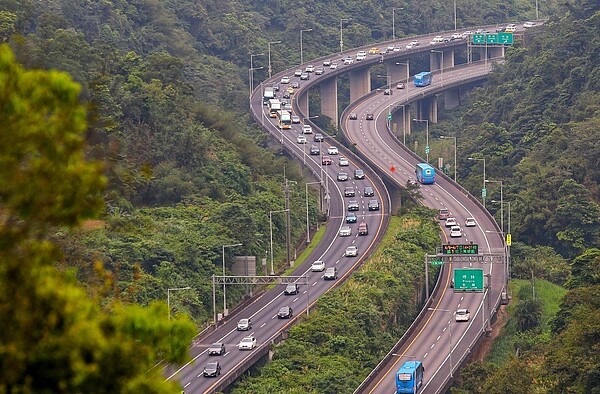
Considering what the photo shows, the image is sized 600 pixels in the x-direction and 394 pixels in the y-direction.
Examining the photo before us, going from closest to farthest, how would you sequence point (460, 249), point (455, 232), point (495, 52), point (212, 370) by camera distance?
point (212, 370) → point (460, 249) → point (455, 232) → point (495, 52)

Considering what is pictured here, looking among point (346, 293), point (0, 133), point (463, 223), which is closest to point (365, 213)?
point (463, 223)

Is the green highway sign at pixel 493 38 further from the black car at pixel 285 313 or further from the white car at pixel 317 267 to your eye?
the black car at pixel 285 313

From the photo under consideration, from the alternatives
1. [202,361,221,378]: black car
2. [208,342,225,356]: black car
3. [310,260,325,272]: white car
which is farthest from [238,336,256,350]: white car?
[310,260,325,272]: white car

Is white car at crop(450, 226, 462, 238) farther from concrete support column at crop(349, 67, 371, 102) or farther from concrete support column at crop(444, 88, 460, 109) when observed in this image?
concrete support column at crop(444, 88, 460, 109)

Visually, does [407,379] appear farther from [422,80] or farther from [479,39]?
[479,39]

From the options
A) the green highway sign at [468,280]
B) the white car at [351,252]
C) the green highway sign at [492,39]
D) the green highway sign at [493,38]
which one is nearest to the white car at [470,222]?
the white car at [351,252]

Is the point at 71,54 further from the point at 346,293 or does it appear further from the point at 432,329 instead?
the point at 432,329

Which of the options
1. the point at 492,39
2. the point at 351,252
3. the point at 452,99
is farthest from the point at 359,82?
the point at 351,252
